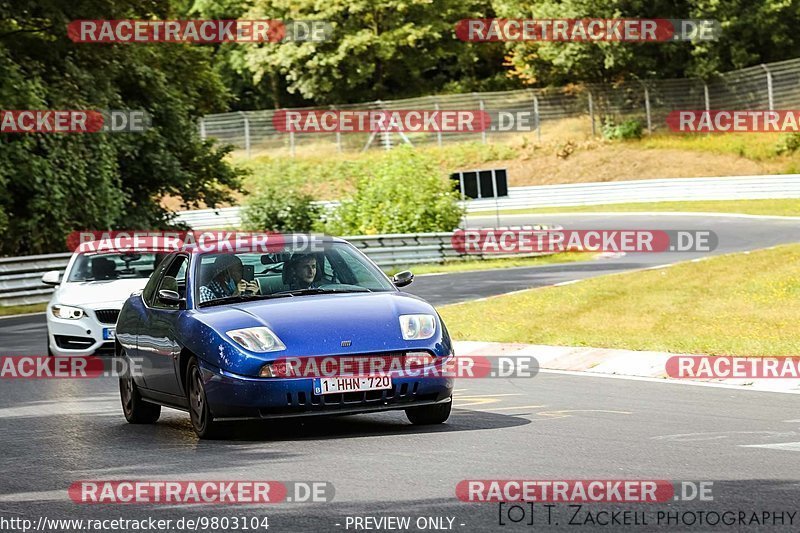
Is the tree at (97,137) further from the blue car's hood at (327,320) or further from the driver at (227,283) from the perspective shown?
the blue car's hood at (327,320)

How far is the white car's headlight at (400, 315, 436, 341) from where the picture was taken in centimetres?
1017

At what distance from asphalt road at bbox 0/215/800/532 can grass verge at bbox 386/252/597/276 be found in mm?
21605

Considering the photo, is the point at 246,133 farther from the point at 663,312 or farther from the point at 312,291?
the point at 312,291

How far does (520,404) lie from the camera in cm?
1220

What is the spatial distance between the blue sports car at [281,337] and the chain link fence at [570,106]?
54.4 metres

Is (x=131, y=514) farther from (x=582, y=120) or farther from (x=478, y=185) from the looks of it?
(x=582, y=120)

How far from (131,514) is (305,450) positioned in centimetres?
224

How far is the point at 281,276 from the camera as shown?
11.0 metres

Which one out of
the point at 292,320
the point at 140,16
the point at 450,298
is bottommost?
the point at 450,298

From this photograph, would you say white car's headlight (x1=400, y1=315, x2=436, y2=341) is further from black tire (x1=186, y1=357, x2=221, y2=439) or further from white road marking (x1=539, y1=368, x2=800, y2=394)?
white road marking (x1=539, y1=368, x2=800, y2=394)

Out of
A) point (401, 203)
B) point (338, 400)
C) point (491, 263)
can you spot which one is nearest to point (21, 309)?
point (491, 263)

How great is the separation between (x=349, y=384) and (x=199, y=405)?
120 centimetres

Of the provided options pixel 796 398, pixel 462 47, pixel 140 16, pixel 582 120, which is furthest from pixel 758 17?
pixel 796 398

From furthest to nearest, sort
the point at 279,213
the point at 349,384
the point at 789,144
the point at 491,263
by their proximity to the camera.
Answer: the point at 789,144
the point at 279,213
the point at 491,263
the point at 349,384
